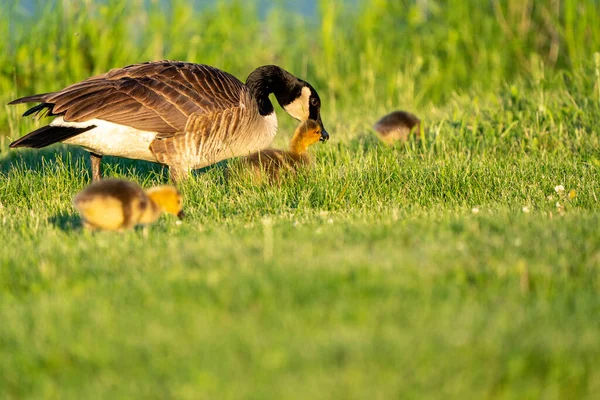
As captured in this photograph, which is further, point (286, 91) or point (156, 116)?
point (286, 91)

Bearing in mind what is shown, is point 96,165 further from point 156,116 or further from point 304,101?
point 304,101

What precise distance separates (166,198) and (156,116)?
71.7 inches

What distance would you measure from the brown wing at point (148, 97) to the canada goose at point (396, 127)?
2.12 metres

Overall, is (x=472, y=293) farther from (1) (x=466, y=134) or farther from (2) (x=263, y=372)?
(1) (x=466, y=134)

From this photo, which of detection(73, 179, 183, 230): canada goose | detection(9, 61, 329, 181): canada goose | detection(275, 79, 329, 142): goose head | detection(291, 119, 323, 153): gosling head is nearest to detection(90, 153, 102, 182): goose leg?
detection(9, 61, 329, 181): canada goose

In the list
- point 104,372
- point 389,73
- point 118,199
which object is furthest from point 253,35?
point 104,372

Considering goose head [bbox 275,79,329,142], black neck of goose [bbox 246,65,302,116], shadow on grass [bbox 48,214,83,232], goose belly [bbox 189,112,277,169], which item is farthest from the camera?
goose head [bbox 275,79,329,142]

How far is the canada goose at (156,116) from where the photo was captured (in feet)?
22.5

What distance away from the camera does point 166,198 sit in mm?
5500

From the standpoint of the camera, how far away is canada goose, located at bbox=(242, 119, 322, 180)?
7004mm

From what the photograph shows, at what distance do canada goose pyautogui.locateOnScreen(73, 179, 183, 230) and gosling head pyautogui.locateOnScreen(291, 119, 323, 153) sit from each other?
2.77 metres

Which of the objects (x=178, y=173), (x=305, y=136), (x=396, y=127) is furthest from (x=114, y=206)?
(x=396, y=127)

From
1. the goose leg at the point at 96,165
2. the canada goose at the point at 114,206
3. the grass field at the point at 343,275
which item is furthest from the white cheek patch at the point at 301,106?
the canada goose at the point at 114,206

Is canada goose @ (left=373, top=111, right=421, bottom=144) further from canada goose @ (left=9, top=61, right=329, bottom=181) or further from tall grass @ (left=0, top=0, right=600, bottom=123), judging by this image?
canada goose @ (left=9, top=61, right=329, bottom=181)
